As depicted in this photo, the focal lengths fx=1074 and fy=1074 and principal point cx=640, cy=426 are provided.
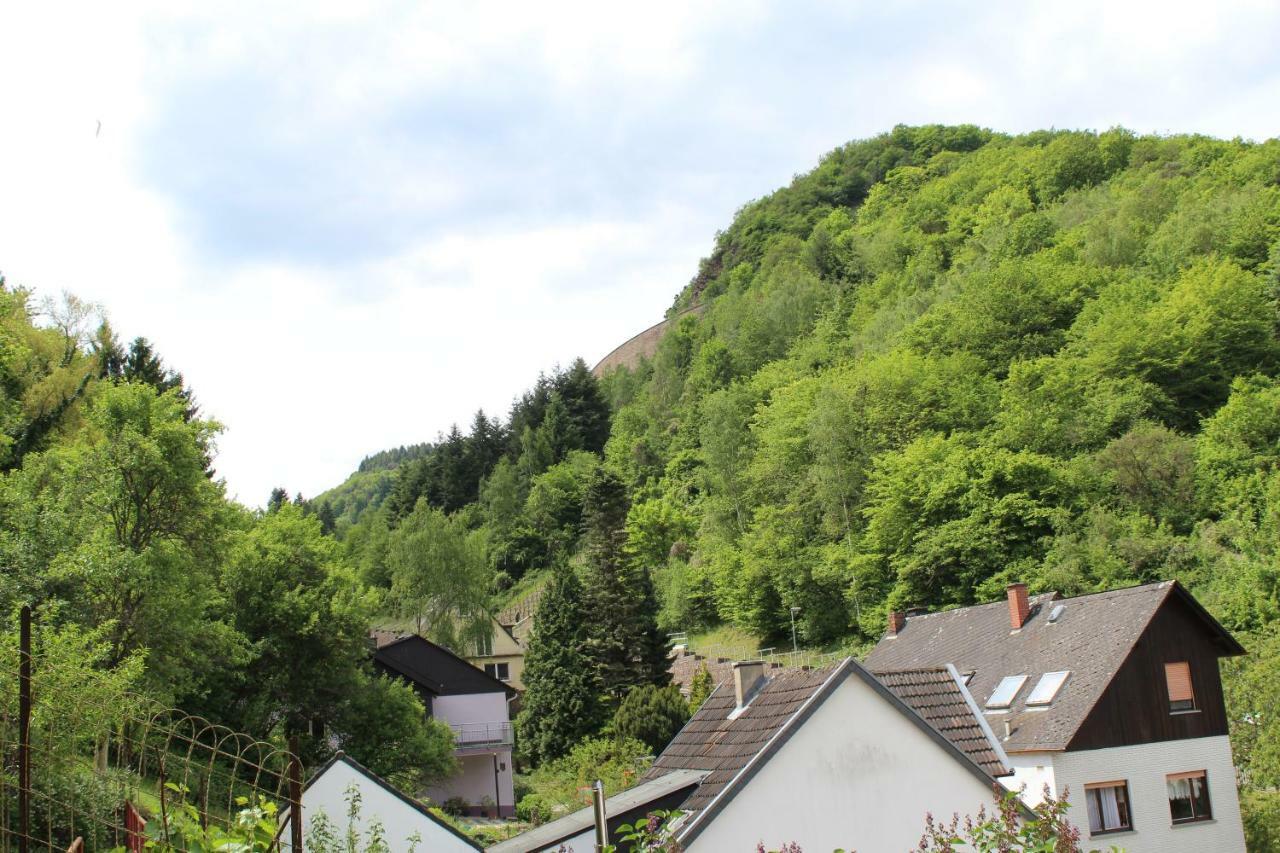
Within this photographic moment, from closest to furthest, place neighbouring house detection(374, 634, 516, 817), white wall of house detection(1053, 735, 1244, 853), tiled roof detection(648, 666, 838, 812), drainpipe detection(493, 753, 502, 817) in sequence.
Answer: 1. tiled roof detection(648, 666, 838, 812)
2. white wall of house detection(1053, 735, 1244, 853)
3. drainpipe detection(493, 753, 502, 817)
4. neighbouring house detection(374, 634, 516, 817)

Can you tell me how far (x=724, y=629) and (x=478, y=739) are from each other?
16170 mm

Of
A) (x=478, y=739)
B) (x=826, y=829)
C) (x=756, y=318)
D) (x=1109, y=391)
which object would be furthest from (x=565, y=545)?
(x=826, y=829)

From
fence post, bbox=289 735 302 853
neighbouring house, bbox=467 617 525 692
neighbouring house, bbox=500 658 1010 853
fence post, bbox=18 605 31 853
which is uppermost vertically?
fence post, bbox=18 605 31 853

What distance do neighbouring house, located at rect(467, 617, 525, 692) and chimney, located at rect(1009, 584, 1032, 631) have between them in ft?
112

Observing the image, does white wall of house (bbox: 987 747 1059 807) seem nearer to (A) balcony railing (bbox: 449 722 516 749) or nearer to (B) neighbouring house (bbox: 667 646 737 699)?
(B) neighbouring house (bbox: 667 646 737 699)

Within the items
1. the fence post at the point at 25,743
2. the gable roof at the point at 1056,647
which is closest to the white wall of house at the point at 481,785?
the gable roof at the point at 1056,647

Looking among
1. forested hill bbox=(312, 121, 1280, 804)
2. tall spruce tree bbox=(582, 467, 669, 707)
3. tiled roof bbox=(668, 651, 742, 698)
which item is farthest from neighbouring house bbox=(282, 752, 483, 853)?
tiled roof bbox=(668, 651, 742, 698)

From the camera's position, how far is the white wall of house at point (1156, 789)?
2116cm

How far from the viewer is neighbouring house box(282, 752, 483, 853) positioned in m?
15.0

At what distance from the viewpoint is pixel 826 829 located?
43.5ft

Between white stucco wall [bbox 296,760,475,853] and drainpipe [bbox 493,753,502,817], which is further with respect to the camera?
drainpipe [bbox 493,753,502,817]

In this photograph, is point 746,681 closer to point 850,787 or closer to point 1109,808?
point 850,787

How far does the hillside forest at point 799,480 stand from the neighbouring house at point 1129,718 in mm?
1676

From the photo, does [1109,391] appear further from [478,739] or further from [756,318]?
[756,318]
